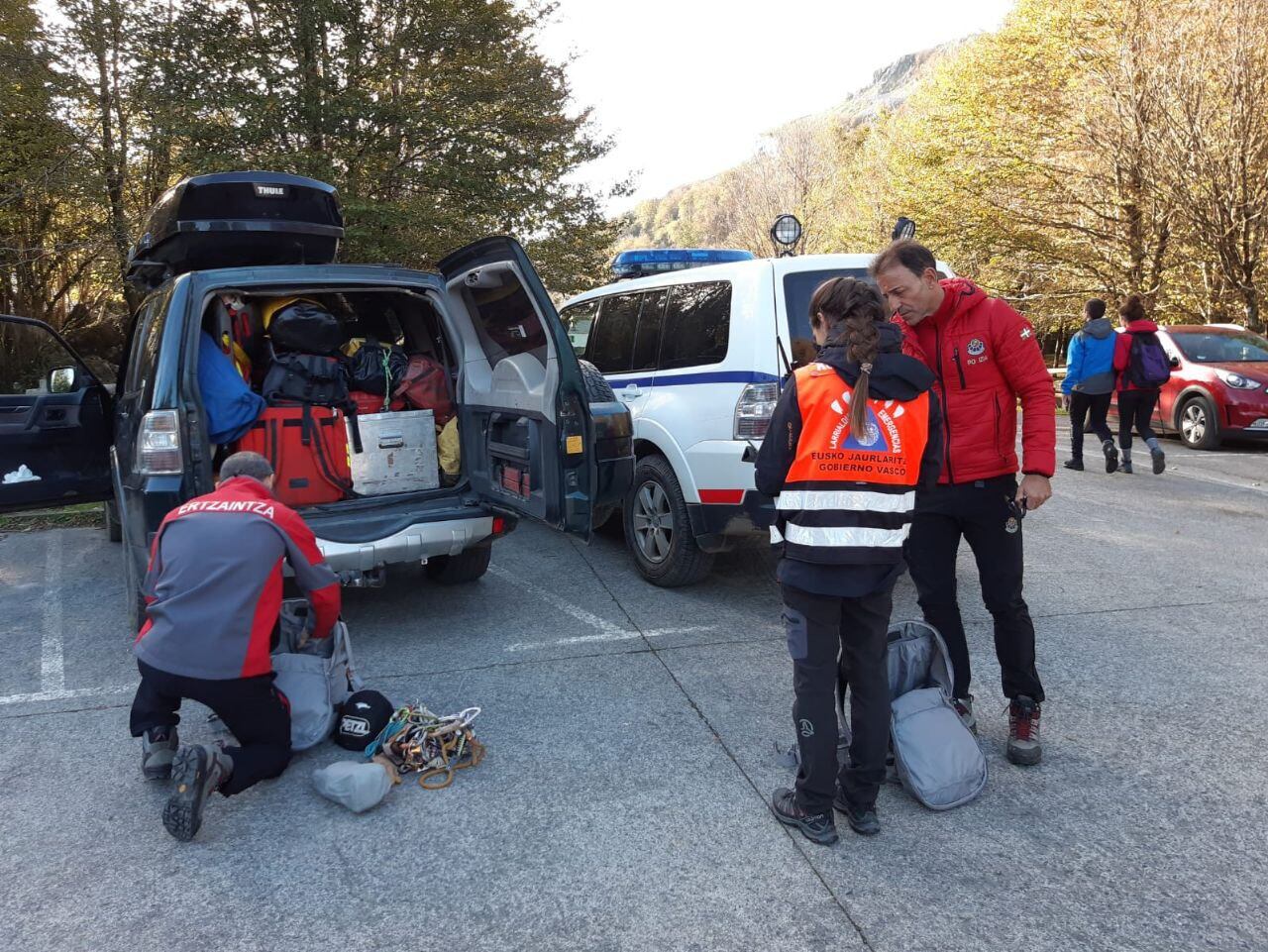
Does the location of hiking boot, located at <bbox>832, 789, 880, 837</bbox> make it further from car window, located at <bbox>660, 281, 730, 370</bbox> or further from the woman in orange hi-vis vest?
car window, located at <bbox>660, 281, 730, 370</bbox>

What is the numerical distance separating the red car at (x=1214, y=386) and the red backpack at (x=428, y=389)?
32.4 ft

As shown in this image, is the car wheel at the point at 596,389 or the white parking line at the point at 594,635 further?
Result: the car wheel at the point at 596,389

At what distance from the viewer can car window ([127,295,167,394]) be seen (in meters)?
4.14

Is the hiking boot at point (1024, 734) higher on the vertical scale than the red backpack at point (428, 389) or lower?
lower

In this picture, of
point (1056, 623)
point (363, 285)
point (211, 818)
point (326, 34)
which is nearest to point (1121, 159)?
point (326, 34)

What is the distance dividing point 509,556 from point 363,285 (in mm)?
2307

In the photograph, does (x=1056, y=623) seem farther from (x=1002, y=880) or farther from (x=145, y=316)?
(x=145, y=316)

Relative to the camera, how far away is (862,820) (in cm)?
277

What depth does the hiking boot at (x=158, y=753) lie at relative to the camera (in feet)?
10.1

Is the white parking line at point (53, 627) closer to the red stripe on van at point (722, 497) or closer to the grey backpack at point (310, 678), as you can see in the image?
the grey backpack at point (310, 678)

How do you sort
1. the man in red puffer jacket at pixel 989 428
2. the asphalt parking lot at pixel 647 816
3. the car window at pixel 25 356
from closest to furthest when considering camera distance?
1. the asphalt parking lot at pixel 647 816
2. the man in red puffer jacket at pixel 989 428
3. the car window at pixel 25 356

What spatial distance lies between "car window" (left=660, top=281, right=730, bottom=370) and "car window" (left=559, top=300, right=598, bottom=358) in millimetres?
1244

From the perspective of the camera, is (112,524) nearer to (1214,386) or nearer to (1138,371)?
(1138,371)

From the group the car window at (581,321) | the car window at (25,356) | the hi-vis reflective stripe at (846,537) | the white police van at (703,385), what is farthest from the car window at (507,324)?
the car window at (25,356)
